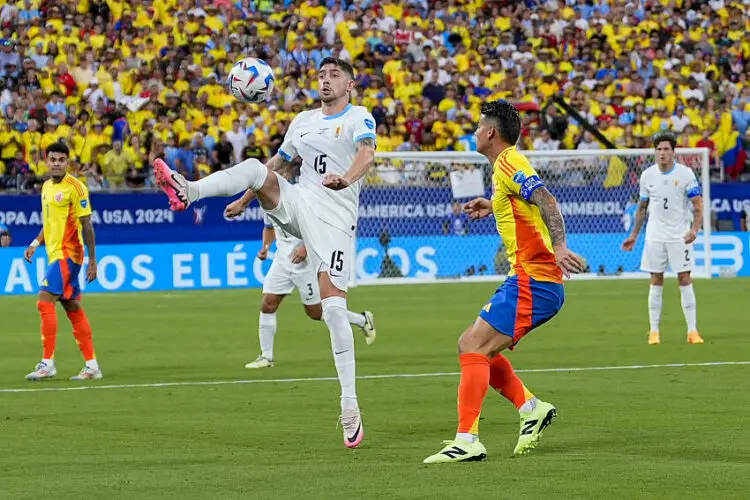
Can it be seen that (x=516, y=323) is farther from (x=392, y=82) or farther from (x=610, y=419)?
(x=392, y=82)

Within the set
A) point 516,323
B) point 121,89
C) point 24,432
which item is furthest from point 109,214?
point 516,323

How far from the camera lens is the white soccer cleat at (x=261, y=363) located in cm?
1502

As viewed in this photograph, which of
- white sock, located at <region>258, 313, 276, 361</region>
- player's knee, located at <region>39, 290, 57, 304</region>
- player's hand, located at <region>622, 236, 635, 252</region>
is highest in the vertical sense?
player's hand, located at <region>622, 236, 635, 252</region>

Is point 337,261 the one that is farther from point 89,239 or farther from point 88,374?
point 88,374

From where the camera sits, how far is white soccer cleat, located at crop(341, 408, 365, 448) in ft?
30.3

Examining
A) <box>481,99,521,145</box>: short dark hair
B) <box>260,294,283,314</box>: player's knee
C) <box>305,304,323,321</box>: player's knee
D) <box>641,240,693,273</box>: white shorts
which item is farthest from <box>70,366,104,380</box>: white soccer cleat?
<box>641,240,693,273</box>: white shorts

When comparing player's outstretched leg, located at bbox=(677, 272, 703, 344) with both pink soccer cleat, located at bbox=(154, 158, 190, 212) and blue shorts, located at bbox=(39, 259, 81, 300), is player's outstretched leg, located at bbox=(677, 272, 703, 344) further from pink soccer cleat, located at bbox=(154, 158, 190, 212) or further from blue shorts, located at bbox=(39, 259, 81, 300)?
pink soccer cleat, located at bbox=(154, 158, 190, 212)

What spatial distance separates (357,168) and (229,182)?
0.83 metres

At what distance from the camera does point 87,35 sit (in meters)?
32.0

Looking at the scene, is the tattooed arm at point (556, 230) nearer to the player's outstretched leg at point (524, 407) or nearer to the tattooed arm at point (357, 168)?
the player's outstretched leg at point (524, 407)

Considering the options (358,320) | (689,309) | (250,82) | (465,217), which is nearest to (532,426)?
(250,82)

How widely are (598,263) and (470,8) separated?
10.8 metres

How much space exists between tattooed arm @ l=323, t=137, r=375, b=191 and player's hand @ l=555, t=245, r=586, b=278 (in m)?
1.37

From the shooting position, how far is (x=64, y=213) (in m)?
14.0
